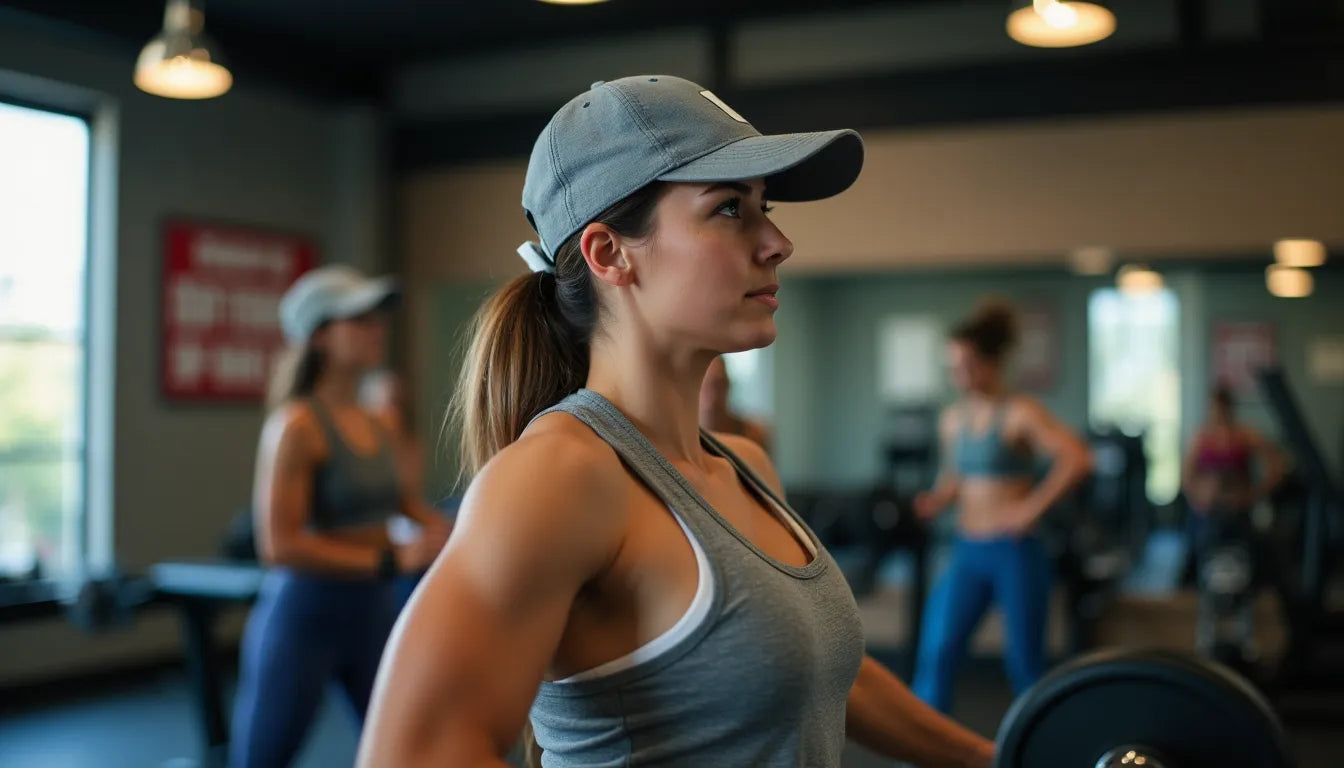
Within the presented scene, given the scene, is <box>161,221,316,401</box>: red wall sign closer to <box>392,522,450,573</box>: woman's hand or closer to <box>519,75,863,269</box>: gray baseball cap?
<box>392,522,450,573</box>: woman's hand

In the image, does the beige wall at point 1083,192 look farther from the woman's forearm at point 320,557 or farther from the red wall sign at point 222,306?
the woman's forearm at point 320,557

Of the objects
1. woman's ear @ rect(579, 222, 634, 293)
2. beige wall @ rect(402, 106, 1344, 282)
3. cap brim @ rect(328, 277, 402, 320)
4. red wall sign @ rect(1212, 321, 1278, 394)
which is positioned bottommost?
woman's ear @ rect(579, 222, 634, 293)

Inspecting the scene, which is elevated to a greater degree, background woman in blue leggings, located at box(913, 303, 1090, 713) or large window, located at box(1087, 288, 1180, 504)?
large window, located at box(1087, 288, 1180, 504)

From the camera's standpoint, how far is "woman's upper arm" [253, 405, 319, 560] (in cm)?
284

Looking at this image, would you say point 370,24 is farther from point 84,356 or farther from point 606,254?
point 606,254

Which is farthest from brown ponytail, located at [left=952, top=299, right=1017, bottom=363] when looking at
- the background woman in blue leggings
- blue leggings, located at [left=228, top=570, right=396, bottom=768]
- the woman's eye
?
the woman's eye

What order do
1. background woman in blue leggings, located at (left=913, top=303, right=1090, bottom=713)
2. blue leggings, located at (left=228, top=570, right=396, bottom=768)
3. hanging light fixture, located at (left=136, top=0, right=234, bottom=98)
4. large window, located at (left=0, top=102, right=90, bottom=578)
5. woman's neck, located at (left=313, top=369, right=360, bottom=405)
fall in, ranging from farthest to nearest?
1. large window, located at (left=0, top=102, right=90, bottom=578)
2. background woman in blue leggings, located at (left=913, top=303, right=1090, bottom=713)
3. hanging light fixture, located at (left=136, top=0, right=234, bottom=98)
4. woman's neck, located at (left=313, top=369, right=360, bottom=405)
5. blue leggings, located at (left=228, top=570, right=396, bottom=768)

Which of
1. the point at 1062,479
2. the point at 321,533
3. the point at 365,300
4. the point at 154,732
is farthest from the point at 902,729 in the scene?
the point at 154,732

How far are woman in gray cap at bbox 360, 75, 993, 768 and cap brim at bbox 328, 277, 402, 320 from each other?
179cm

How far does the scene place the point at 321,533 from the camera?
115 inches

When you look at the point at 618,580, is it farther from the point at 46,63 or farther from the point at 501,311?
the point at 46,63

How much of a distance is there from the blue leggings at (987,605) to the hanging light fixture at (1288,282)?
763 centimetres

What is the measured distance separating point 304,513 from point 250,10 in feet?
12.9

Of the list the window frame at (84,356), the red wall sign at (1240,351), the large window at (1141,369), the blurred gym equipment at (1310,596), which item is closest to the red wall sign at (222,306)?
the window frame at (84,356)
